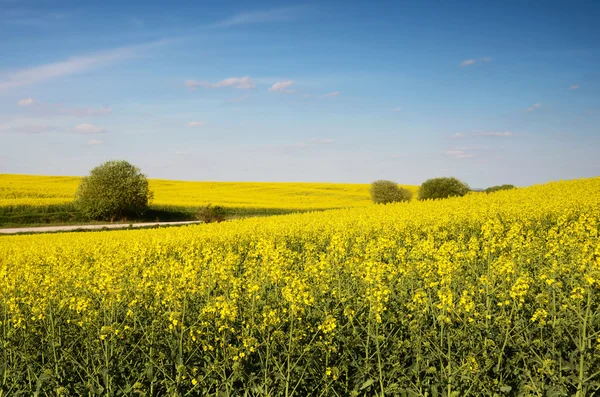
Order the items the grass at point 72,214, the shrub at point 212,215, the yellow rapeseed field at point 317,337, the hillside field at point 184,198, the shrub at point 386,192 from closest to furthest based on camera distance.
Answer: the yellow rapeseed field at point 317,337, the shrub at point 212,215, the grass at point 72,214, the hillside field at point 184,198, the shrub at point 386,192

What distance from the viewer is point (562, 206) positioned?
19.6 m

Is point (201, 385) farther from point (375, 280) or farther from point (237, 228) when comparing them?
point (237, 228)

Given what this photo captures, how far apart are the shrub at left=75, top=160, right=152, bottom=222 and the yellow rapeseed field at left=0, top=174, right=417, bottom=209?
4.16 metres

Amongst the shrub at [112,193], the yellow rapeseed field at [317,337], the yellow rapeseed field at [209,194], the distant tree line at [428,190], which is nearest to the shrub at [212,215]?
the shrub at [112,193]

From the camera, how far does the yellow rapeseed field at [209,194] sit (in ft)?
187

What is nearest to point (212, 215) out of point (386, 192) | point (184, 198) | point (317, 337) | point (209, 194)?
point (184, 198)

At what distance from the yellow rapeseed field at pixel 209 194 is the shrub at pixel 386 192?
5.34 meters

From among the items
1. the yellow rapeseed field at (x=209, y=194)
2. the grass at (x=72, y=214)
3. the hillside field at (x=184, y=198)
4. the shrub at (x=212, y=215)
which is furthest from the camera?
the yellow rapeseed field at (x=209, y=194)

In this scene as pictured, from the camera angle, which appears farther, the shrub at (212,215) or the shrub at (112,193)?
the shrub at (112,193)

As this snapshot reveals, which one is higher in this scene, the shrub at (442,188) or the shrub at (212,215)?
the shrub at (442,188)

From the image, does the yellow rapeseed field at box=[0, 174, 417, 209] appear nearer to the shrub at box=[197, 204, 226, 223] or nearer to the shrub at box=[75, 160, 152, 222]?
the shrub at box=[75, 160, 152, 222]

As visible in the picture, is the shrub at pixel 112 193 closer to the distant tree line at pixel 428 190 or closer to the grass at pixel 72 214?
the grass at pixel 72 214

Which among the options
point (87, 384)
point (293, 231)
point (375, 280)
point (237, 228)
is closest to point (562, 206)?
point (293, 231)

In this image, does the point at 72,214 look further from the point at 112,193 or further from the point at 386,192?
the point at 386,192
